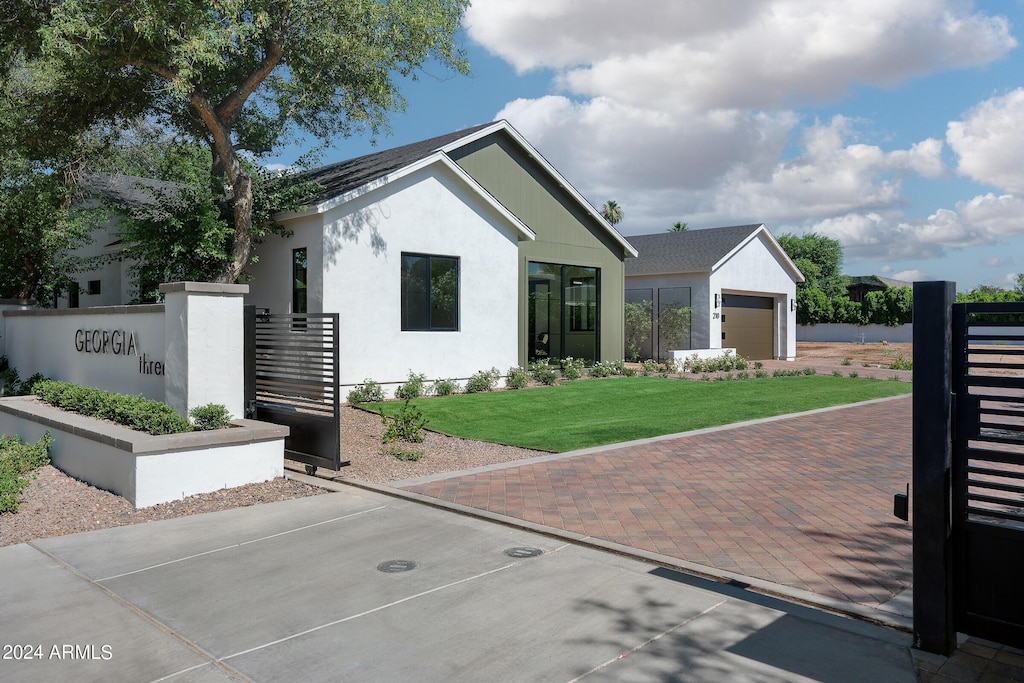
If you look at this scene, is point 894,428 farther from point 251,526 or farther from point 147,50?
point 147,50

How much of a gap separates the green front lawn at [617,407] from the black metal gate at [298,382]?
3.00 meters

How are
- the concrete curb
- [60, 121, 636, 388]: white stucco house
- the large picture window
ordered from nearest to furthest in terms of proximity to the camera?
1. the concrete curb
2. [60, 121, 636, 388]: white stucco house
3. the large picture window

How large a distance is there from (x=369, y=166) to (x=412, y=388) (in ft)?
21.0

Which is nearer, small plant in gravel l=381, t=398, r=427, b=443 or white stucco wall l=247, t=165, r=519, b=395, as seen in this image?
small plant in gravel l=381, t=398, r=427, b=443

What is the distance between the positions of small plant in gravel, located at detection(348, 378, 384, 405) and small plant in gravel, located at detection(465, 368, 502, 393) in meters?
2.55

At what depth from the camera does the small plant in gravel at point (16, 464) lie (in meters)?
7.34

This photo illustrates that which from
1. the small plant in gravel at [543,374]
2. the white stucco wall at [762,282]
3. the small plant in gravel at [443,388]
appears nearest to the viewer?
the small plant in gravel at [443,388]

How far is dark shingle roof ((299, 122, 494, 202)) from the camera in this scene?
16234mm

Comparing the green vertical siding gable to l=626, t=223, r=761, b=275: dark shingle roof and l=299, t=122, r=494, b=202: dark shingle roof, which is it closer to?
l=299, t=122, r=494, b=202: dark shingle roof

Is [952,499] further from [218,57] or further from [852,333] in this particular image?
[852,333]

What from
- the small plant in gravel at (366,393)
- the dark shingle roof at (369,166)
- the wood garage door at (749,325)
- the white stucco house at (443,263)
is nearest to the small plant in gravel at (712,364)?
the white stucco house at (443,263)

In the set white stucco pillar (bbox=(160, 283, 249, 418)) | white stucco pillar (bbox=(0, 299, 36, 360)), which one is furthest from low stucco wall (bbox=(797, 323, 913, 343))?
white stucco pillar (bbox=(160, 283, 249, 418))

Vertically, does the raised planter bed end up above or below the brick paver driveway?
above

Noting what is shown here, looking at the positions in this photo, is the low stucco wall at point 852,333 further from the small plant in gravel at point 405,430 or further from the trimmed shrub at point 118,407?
the trimmed shrub at point 118,407
